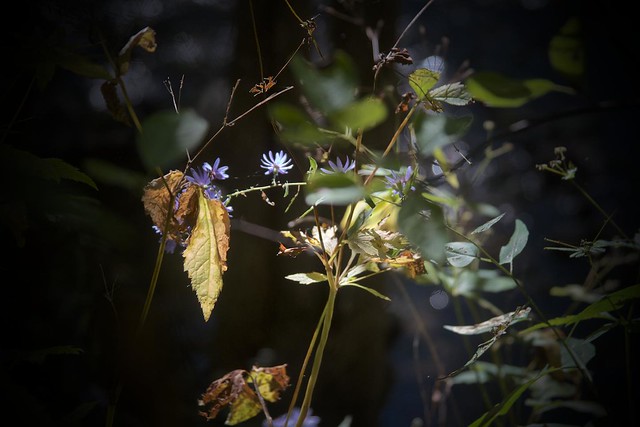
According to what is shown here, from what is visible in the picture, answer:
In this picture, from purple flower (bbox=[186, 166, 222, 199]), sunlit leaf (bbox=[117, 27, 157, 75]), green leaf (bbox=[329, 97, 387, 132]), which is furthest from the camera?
purple flower (bbox=[186, 166, 222, 199])

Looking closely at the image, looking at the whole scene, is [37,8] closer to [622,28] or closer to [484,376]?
[622,28]

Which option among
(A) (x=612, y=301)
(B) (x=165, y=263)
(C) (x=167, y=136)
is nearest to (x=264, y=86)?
(C) (x=167, y=136)

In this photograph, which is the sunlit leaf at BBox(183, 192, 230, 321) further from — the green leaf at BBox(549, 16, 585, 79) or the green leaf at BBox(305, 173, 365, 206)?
the green leaf at BBox(549, 16, 585, 79)

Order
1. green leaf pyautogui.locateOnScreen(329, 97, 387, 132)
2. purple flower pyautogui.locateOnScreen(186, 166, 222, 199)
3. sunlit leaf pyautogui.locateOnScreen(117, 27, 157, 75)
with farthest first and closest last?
purple flower pyautogui.locateOnScreen(186, 166, 222, 199), sunlit leaf pyautogui.locateOnScreen(117, 27, 157, 75), green leaf pyautogui.locateOnScreen(329, 97, 387, 132)

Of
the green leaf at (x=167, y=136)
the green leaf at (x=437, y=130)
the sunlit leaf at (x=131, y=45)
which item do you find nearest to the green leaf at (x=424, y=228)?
the green leaf at (x=437, y=130)

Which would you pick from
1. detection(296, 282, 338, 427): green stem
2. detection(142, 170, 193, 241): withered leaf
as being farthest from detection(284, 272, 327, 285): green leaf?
detection(142, 170, 193, 241): withered leaf

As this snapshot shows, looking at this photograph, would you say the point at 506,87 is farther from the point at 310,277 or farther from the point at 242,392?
the point at 242,392
